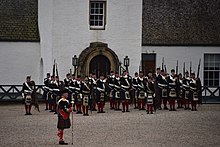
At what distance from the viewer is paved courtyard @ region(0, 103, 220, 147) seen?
17156 mm

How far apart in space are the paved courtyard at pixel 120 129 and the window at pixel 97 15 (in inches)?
298

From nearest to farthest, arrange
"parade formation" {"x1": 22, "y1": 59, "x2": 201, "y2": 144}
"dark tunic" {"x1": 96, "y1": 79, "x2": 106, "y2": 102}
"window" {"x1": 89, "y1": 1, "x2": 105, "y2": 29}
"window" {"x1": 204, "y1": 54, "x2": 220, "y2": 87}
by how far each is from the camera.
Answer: "parade formation" {"x1": 22, "y1": 59, "x2": 201, "y2": 144} → "dark tunic" {"x1": 96, "y1": 79, "x2": 106, "y2": 102} → "window" {"x1": 89, "y1": 1, "x2": 105, "y2": 29} → "window" {"x1": 204, "y1": 54, "x2": 220, "y2": 87}

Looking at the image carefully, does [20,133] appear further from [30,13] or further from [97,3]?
[30,13]

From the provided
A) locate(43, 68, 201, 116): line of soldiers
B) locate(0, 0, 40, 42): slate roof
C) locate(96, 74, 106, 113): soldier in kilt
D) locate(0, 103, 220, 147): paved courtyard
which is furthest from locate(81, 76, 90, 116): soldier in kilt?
locate(0, 0, 40, 42): slate roof

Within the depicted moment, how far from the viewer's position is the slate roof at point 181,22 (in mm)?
36469

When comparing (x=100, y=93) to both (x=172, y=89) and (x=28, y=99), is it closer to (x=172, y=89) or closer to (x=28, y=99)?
(x=28, y=99)

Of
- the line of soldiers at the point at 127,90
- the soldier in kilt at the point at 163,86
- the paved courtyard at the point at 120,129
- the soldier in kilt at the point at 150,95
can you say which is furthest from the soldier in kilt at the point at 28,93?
the soldier in kilt at the point at 163,86

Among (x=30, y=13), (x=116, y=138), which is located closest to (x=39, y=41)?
(x=30, y=13)

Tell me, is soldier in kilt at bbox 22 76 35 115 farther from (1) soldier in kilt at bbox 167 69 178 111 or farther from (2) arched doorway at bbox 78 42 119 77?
(2) arched doorway at bbox 78 42 119 77

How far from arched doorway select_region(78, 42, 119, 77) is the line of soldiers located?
4376 millimetres

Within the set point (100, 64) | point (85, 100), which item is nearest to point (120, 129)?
point (85, 100)

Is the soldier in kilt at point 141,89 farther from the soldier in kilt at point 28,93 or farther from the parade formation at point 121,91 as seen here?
the soldier in kilt at point 28,93

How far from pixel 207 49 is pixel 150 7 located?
4.76 metres

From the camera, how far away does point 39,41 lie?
36094mm
